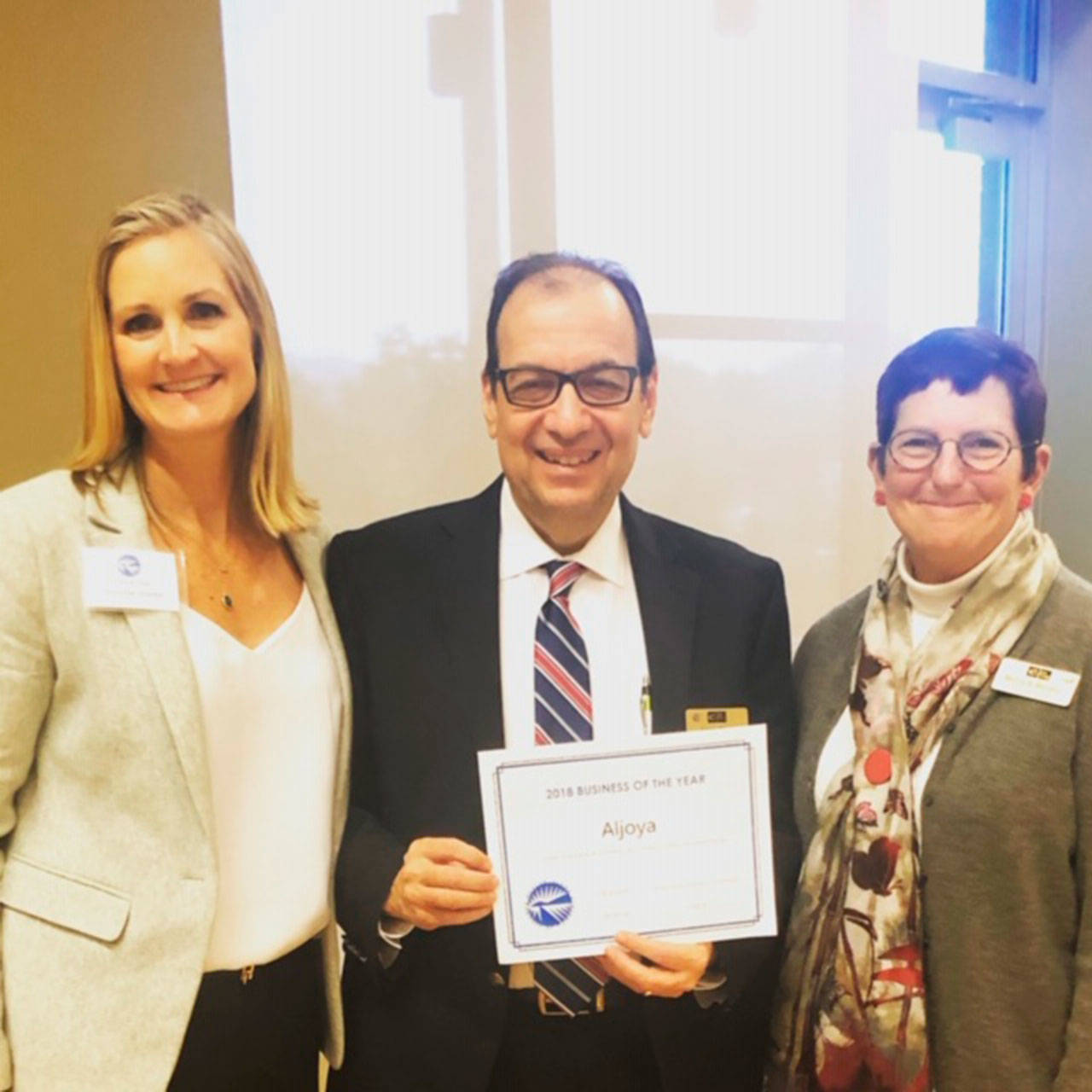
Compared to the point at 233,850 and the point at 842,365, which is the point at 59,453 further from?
the point at 842,365

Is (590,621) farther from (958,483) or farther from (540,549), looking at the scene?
(958,483)

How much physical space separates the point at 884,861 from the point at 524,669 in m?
0.71

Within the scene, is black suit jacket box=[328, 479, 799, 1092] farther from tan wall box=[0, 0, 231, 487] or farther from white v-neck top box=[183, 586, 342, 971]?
tan wall box=[0, 0, 231, 487]

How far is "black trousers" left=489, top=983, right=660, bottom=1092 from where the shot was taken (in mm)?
1616

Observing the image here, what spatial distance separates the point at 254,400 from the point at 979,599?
4.32 ft

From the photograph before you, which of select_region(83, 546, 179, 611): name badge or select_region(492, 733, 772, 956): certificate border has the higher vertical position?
select_region(83, 546, 179, 611): name badge

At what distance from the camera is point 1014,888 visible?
1.60m

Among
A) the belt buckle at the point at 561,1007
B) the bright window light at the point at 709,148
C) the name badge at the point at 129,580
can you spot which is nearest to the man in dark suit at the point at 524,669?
the belt buckle at the point at 561,1007

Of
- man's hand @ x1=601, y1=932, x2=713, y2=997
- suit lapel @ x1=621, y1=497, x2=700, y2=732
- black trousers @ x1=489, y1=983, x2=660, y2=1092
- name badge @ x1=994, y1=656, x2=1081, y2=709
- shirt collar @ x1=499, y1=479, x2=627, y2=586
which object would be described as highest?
shirt collar @ x1=499, y1=479, x2=627, y2=586

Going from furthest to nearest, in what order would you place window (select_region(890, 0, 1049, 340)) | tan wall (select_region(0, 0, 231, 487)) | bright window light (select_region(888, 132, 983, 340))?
window (select_region(890, 0, 1049, 340))
bright window light (select_region(888, 132, 983, 340))
tan wall (select_region(0, 0, 231, 487))

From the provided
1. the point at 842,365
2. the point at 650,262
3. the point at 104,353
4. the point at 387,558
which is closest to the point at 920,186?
the point at 842,365

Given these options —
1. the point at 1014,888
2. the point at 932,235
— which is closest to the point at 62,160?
the point at 1014,888

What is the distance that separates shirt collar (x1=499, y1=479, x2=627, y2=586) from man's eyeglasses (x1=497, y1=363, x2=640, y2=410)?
183mm

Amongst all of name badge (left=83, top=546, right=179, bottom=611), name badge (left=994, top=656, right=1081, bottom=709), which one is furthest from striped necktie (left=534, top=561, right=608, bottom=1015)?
name badge (left=994, top=656, right=1081, bottom=709)
